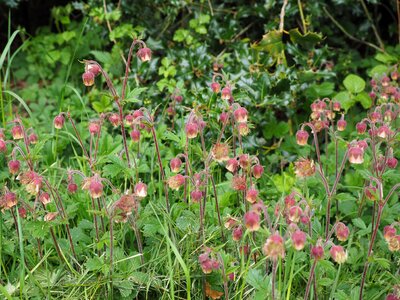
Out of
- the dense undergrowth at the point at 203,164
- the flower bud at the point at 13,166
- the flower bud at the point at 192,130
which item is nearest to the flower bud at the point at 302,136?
the dense undergrowth at the point at 203,164

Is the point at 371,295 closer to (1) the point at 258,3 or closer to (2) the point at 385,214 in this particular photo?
(2) the point at 385,214

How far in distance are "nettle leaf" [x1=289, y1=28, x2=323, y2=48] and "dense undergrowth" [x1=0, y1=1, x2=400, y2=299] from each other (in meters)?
0.01

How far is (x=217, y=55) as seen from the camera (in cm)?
400

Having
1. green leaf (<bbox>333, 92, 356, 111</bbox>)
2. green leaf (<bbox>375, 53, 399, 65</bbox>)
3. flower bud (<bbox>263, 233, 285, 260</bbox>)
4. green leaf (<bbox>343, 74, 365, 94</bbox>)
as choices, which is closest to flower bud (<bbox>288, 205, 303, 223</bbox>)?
flower bud (<bbox>263, 233, 285, 260</bbox>)

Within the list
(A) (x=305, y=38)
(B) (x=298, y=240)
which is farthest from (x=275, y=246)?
(A) (x=305, y=38)

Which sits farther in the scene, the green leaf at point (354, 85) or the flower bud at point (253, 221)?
the green leaf at point (354, 85)

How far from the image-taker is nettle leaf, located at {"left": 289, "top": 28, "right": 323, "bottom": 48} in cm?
361

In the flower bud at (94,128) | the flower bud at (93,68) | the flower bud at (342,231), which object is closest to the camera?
the flower bud at (342,231)

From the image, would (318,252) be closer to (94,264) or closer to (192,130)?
(192,130)

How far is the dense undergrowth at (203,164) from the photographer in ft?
7.33

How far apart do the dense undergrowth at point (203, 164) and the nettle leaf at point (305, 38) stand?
0.01 m

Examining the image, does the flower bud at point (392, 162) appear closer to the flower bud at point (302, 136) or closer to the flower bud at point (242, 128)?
the flower bud at point (302, 136)

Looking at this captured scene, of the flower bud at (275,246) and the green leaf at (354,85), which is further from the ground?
the flower bud at (275,246)

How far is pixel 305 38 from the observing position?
3670 millimetres
